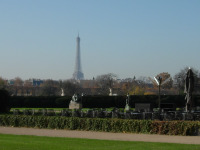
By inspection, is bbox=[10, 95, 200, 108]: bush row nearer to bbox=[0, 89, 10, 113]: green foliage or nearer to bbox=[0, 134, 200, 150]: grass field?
bbox=[0, 89, 10, 113]: green foliage

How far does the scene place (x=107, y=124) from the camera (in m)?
25.0

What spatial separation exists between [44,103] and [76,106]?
35.0 feet

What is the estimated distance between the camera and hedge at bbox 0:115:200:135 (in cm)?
2225

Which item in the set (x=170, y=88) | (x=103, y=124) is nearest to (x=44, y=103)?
(x=103, y=124)

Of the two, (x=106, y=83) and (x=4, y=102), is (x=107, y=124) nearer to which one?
(x=4, y=102)

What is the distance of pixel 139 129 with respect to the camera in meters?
23.8

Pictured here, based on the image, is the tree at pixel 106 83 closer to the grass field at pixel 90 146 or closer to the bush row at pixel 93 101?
A: the bush row at pixel 93 101

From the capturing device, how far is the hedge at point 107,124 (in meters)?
22.2

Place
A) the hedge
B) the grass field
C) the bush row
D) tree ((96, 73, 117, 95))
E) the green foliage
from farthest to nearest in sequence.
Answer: tree ((96, 73, 117, 95)) < the bush row < the green foliage < the hedge < the grass field

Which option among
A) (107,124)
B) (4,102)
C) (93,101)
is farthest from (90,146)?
(93,101)

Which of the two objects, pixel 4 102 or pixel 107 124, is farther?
pixel 4 102

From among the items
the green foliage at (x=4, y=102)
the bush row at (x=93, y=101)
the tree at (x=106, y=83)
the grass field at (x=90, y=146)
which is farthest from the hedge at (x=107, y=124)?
the tree at (x=106, y=83)

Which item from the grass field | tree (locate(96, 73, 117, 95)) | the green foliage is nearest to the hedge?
the grass field

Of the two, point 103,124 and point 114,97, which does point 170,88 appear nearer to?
point 114,97
